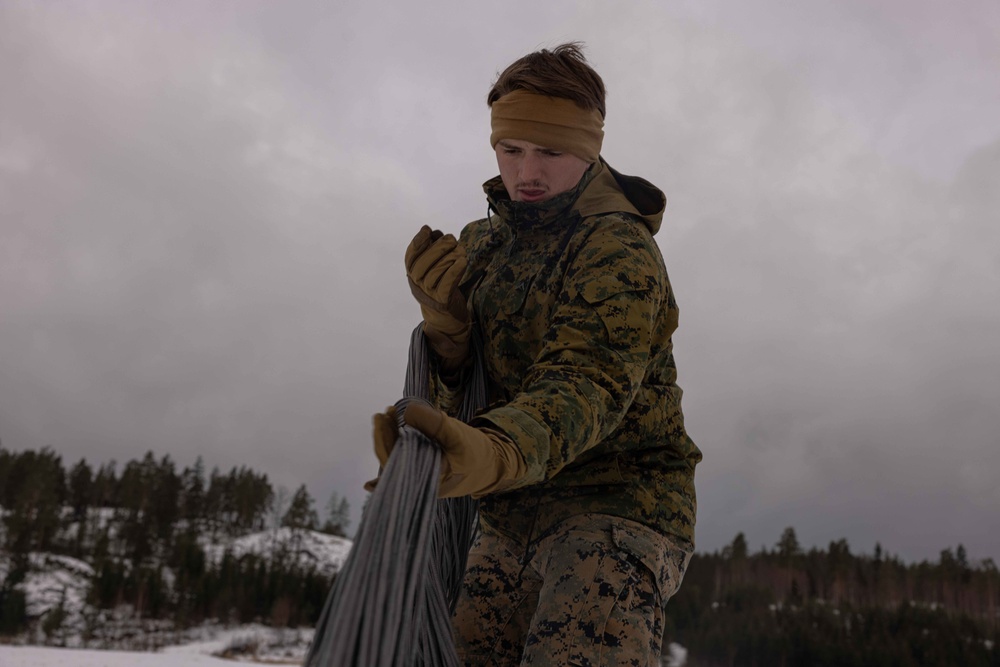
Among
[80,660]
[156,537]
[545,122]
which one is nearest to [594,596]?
[545,122]

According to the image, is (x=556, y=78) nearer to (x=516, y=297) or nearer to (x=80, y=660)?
(x=516, y=297)

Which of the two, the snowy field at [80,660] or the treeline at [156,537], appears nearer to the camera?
the snowy field at [80,660]

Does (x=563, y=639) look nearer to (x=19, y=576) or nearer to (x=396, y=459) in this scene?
(x=396, y=459)

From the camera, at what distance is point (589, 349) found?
207 cm

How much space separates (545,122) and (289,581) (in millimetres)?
71322

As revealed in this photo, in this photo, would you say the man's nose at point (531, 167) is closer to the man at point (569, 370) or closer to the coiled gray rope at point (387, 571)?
the man at point (569, 370)

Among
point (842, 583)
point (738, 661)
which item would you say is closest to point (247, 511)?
point (738, 661)

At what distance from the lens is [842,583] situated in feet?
236

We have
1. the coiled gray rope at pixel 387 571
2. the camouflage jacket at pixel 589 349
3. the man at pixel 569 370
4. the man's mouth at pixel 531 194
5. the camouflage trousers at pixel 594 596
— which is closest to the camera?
the coiled gray rope at pixel 387 571

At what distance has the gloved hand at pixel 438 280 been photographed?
260 centimetres

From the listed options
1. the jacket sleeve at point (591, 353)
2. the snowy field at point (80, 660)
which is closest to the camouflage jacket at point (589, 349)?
the jacket sleeve at point (591, 353)

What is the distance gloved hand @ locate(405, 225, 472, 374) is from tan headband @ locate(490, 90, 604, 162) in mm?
411

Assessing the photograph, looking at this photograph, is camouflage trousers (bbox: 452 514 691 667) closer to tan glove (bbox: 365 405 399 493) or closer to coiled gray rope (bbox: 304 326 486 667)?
coiled gray rope (bbox: 304 326 486 667)

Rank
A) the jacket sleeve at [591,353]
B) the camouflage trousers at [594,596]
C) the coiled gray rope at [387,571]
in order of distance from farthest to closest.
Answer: the camouflage trousers at [594,596], the jacket sleeve at [591,353], the coiled gray rope at [387,571]
